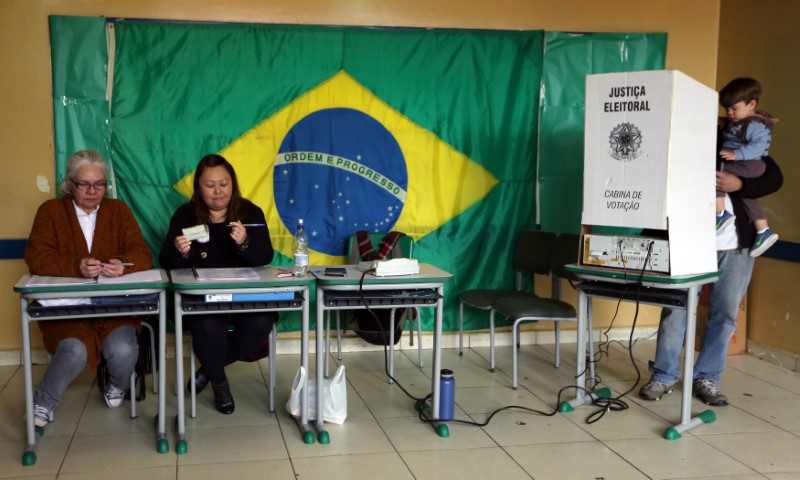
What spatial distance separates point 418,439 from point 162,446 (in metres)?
1.08

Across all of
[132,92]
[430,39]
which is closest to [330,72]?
[430,39]

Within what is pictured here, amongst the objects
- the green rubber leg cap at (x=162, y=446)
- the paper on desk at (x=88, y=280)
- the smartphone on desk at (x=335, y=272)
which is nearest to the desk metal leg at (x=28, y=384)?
the paper on desk at (x=88, y=280)

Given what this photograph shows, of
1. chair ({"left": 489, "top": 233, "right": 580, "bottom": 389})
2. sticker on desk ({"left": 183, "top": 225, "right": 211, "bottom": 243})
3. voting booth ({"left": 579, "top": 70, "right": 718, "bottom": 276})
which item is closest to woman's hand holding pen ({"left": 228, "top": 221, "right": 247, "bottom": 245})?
sticker on desk ({"left": 183, "top": 225, "right": 211, "bottom": 243})

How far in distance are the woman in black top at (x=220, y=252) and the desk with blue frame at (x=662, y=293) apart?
1.49m

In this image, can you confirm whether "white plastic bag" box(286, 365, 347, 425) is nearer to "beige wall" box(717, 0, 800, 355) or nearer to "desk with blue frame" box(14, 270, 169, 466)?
"desk with blue frame" box(14, 270, 169, 466)

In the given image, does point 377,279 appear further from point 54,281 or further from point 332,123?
point 332,123

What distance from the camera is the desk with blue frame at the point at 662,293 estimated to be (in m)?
3.49

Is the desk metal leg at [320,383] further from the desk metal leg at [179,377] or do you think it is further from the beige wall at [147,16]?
the beige wall at [147,16]

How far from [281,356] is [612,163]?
7.74 ft

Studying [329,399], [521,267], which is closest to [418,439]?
[329,399]

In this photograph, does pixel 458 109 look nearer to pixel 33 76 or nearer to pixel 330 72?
pixel 330 72

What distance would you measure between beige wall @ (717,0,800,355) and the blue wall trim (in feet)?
14.4

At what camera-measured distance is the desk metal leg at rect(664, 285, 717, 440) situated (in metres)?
3.51

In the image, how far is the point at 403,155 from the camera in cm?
489
